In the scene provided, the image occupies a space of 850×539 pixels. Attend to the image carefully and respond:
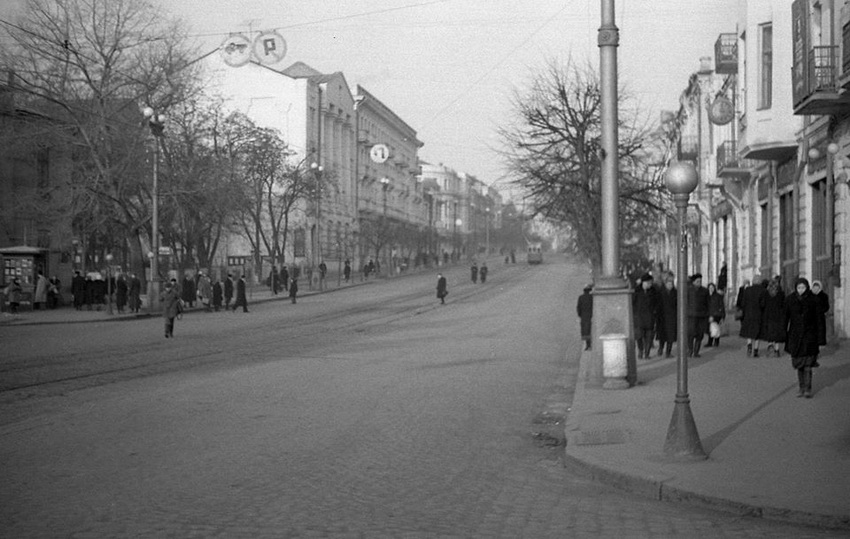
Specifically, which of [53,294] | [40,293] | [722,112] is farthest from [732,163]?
[53,294]

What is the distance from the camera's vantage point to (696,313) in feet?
75.4

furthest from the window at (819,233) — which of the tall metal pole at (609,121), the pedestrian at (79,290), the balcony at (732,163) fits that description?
the pedestrian at (79,290)

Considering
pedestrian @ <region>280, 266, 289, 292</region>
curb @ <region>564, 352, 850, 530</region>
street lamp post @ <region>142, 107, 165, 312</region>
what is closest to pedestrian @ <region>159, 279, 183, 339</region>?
street lamp post @ <region>142, 107, 165, 312</region>

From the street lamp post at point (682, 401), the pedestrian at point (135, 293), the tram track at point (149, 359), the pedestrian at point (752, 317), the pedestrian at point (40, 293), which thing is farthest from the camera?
the pedestrian at point (40, 293)

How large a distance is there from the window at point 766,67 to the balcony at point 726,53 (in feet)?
24.1

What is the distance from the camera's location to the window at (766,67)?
27125 mm

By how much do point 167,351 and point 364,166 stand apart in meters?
76.7

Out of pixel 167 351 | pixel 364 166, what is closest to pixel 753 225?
pixel 167 351

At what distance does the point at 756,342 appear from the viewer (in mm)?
22250

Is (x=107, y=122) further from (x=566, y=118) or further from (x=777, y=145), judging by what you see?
(x=777, y=145)

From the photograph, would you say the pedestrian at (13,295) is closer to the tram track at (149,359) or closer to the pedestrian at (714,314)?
the tram track at (149,359)

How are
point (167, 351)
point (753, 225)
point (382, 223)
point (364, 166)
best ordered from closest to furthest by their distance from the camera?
point (167, 351) → point (753, 225) → point (382, 223) → point (364, 166)

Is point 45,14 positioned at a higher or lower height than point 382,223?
higher

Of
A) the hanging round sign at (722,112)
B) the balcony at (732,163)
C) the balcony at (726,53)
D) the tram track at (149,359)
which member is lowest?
the tram track at (149,359)
